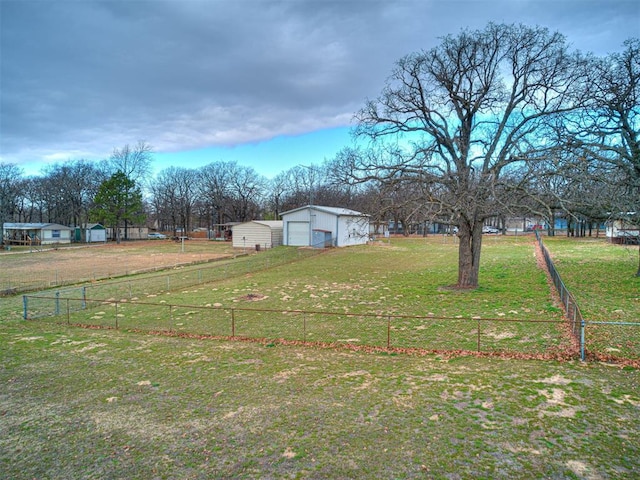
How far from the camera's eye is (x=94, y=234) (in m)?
69.6

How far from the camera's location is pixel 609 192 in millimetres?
16797

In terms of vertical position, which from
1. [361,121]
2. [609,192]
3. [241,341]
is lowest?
[241,341]

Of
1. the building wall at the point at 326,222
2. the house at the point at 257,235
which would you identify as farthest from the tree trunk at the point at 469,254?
the house at the point at 257,235

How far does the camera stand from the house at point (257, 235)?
5022 cm

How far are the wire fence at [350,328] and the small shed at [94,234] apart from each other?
2259 inches

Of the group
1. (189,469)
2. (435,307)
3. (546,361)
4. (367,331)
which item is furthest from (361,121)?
(189,469)

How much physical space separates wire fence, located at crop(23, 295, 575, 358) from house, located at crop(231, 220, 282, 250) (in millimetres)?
32065

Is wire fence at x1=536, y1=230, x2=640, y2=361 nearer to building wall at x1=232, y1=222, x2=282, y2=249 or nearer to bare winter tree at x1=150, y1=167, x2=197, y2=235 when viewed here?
building wall at x1=232, y1=222, x2=282, y2=249

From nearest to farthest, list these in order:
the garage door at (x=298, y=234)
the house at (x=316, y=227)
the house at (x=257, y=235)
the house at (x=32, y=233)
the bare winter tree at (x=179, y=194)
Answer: the house at (x=316, y=227)
the garage door at (x=298, y=234)
the house at (x=257, y=235)
the house at (x=32, y=233)
the bare winter tree at (x=179, y=194)

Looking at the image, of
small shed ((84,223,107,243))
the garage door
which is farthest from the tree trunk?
small shed ((84,223,107,243))

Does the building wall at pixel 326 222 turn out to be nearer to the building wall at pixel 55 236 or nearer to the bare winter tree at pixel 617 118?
the bare winter tree at pixel 617 118

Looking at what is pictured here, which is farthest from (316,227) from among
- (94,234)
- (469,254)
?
(94,234)

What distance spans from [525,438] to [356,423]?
2795 millimetres

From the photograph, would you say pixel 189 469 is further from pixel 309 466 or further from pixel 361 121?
pixel 361 121
